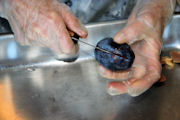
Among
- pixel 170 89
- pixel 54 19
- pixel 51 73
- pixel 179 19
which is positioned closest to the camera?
pixel 54 19

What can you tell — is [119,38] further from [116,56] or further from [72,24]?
[72,24]

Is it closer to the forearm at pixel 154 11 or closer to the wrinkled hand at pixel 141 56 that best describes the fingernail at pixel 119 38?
the wrinkled hand at pixel 141 56

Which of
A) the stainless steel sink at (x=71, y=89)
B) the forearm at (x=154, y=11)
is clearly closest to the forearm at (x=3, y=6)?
the stainless steel sink at (x=71, y=89)

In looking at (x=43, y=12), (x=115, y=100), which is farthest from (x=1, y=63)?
(x=115, y=100)

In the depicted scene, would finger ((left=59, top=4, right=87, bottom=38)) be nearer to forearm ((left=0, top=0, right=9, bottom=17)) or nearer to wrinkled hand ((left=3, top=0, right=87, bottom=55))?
wrinkled hand ((left=3, top=0, right=87, bottom=55))

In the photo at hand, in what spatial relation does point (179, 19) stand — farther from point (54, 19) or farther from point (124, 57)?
point (54, 19)

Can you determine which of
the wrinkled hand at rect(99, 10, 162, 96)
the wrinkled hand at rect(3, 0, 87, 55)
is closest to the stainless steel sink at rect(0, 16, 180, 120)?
the wrinkled hand at rect(99, 10, 162, 96)

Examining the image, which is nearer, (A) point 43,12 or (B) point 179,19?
(A) point 43,12

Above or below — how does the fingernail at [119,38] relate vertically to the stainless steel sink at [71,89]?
above

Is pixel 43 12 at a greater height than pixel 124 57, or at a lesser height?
greater
